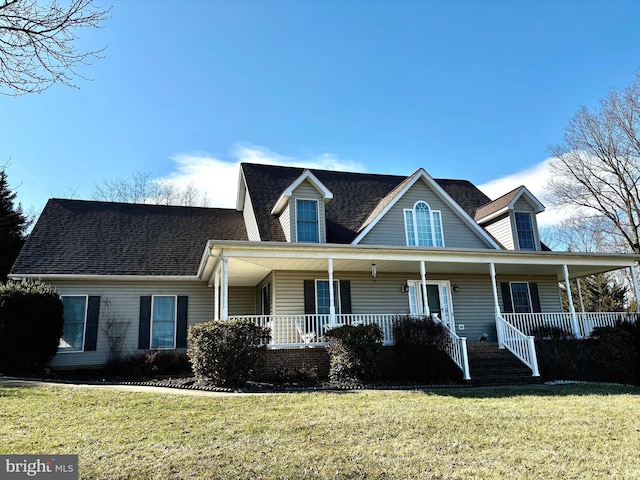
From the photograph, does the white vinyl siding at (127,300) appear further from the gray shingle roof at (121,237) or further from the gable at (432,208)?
the gable at (432,208)

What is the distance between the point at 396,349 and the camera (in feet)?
42.3

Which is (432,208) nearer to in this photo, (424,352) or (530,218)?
(530,218)

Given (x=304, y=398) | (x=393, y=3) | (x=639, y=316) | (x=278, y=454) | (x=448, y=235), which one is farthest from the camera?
(x=448, y=235)

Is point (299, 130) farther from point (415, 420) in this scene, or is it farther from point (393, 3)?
point (415, 420)

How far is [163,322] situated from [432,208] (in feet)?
35.6

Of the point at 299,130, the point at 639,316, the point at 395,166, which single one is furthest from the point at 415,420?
the point at 395,166

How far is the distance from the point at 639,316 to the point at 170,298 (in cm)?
1615

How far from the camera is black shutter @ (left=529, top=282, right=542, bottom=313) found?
18125 mm

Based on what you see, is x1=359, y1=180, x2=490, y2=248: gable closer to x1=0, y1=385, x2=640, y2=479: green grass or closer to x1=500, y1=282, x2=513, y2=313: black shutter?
x1=500, y1=282, x2=513, y2=313: black shutter

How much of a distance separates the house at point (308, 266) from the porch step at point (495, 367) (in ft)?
1.08

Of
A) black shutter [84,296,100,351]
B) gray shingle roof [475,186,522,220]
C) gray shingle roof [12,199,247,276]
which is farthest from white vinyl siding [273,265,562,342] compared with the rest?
black shutter [84,296,100,351]

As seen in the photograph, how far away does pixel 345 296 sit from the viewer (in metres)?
16.2

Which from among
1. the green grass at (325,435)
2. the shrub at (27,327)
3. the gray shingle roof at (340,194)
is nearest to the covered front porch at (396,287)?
the gray shingle roof at (340,194)

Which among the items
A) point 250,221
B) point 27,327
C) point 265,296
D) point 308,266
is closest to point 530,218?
point 308,266
